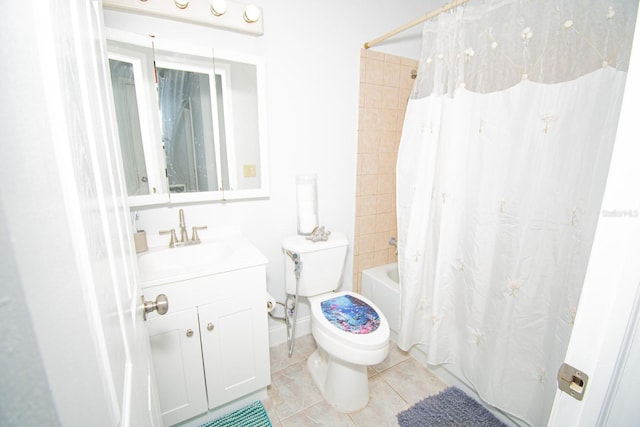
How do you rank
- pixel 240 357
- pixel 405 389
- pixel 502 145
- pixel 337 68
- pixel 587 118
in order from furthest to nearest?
1. pixel 337 68
2. pixel 405 389
3. pixel 240 357
4. pixel 502 145
5. pixel 587 118

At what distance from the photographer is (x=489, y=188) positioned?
1.26 metres

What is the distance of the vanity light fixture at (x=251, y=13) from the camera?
1352 millimetres

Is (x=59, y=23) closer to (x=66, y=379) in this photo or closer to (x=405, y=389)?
(x=66, y=379)

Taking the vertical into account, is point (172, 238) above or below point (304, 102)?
below

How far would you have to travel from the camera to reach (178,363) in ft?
3.80

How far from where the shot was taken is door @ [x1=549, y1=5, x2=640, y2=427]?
0.42 m

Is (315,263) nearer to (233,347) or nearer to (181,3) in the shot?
(233,347)

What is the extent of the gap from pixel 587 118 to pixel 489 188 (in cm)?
41

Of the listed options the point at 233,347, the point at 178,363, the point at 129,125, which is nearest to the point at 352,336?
the point at 233,347

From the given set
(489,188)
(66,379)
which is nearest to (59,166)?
(66,379)

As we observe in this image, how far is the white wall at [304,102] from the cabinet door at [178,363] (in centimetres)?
51

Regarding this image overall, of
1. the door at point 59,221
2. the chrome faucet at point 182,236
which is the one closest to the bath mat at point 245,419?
the chrome faucet at point 182,236

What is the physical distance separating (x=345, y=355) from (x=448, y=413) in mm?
645

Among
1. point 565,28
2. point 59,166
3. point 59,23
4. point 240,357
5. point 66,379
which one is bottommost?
point 240,357
